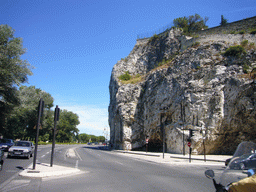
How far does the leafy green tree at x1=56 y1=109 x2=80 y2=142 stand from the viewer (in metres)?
94.7

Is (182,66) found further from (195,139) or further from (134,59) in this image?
(134,59)

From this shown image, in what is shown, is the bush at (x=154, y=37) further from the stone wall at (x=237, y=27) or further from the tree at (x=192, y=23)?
the stone wall at (x=237, y=27)

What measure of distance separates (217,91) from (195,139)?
8.27 m

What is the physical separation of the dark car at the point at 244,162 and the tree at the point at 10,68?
74.7 ft

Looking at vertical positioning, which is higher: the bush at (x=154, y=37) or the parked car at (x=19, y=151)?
the bush at (x=154, y=37)

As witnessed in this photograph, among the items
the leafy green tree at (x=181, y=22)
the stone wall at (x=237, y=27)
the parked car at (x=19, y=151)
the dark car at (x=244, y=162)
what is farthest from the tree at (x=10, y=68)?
the leafy green tree at (x=181, y=22)

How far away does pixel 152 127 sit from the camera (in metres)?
38.8

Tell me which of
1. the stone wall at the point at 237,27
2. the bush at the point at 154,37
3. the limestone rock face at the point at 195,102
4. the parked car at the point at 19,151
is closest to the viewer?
the parked car at the point at 19,151

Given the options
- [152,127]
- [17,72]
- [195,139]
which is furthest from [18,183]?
[152,127]

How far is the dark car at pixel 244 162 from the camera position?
291cm

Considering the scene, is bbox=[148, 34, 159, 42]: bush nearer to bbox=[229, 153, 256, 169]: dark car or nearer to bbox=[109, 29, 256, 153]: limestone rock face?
bbox=[109, 29, 256, 153]: limestone rock face

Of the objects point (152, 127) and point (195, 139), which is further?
point (152, 127)

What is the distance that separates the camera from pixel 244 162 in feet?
10.1

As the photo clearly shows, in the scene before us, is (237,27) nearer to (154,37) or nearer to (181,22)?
(181,22)
